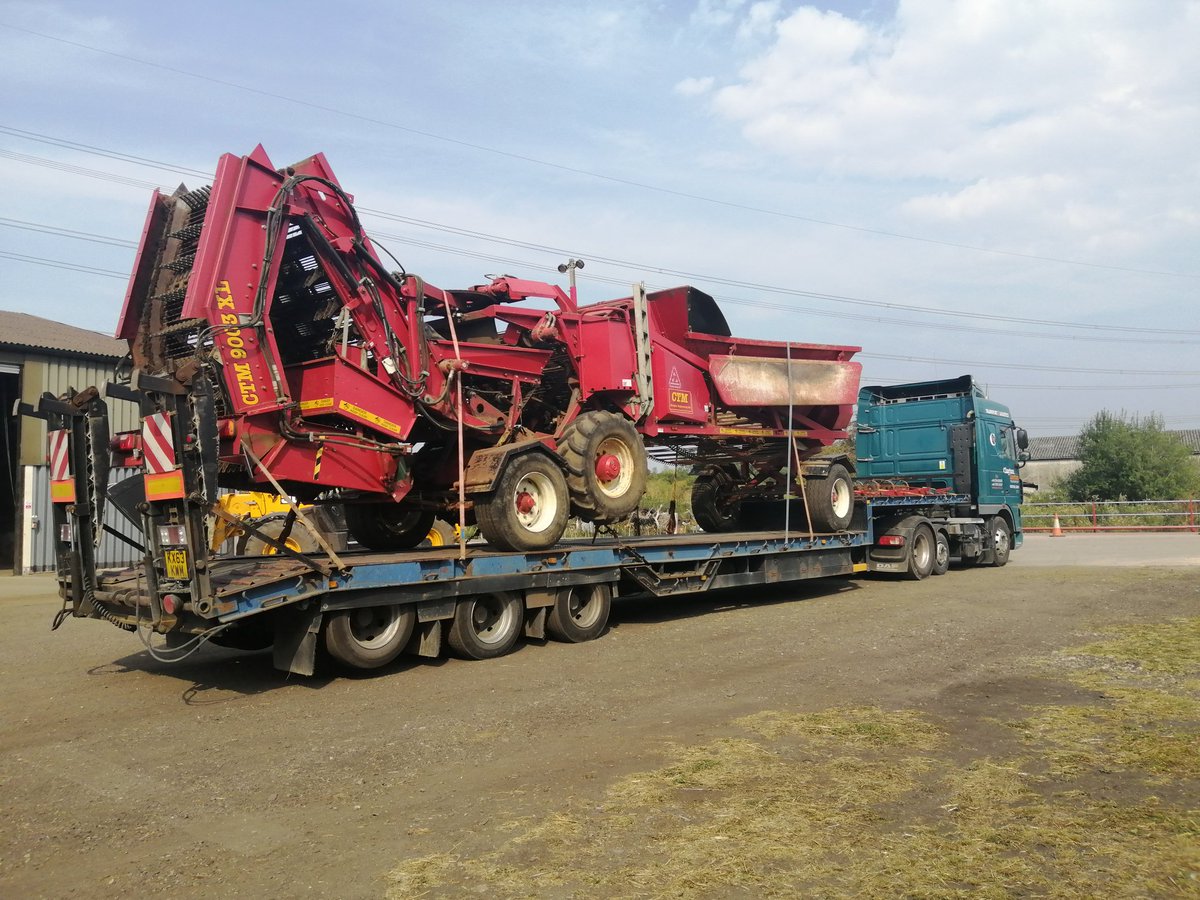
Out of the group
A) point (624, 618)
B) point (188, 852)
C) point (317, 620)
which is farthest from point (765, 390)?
point (188, 852)

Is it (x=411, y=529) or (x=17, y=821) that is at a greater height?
(x=411, y=529)

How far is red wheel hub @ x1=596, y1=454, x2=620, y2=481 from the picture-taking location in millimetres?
10172

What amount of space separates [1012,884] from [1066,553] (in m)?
20.0

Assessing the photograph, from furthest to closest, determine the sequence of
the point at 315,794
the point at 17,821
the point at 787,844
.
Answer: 1. the point at 315,794
2. the point at 17,821
3. the point at 787,844

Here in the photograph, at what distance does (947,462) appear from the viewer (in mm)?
17734

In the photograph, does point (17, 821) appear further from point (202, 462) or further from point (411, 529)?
point (411, 529)

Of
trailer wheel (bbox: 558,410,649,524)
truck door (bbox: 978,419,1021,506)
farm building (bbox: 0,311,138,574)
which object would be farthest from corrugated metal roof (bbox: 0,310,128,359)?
truck door (bbox: 978,419,1021,506)

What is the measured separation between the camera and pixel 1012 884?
378 centimetres

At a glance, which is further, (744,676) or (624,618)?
(624,618)

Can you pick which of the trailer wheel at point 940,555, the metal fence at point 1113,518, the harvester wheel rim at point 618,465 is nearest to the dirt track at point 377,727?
the harvester wheel rim at point 618,465

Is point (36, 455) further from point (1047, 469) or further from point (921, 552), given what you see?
point (1047, 469)

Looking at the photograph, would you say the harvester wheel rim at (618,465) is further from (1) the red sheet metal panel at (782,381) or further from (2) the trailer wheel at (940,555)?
(2) the trailer wheel at (940,555)

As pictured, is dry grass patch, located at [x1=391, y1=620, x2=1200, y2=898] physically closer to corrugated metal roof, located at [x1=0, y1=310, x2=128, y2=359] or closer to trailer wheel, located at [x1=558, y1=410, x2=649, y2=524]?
trailer wheel, located at [x1=558, y1=410, x2=649, y2=524]

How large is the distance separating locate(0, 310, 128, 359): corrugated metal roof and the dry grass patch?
17.8 m
